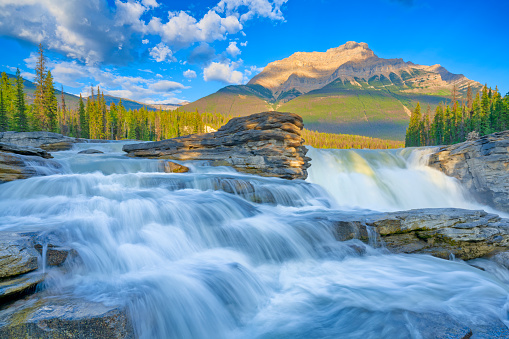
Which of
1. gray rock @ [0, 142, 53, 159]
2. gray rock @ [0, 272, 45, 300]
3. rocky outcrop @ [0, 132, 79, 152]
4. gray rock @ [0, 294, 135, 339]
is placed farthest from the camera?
rocky outcrop @ [0, 132, 79, 152]

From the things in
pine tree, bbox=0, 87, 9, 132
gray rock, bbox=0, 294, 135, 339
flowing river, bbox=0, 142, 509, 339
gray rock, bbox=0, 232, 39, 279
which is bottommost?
flowing river, bbox=0, 142, 509, 339

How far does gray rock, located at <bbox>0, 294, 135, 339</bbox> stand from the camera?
273 centimetres

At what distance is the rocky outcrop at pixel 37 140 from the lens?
23.4 m

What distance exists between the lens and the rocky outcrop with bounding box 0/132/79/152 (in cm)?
2342

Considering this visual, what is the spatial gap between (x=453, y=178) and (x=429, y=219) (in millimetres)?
17885

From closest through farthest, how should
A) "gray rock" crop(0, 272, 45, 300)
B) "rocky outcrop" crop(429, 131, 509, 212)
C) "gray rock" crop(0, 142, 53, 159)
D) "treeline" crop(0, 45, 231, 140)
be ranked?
"gray rock" crop(0, 272, 45, 300) → "gray rock" crop(0, 142, 53, 159) → "rocky outcrop" crop(429, 131, 509, 212) → "treeline" crop(0, 45, 231, 140)

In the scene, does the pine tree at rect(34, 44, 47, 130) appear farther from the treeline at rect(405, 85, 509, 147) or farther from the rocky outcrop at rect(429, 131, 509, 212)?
the treeline at rect(405, 85, 509, 147)

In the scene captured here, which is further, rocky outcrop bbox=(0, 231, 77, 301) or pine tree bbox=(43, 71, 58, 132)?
pine tree bbox=(43, 71, 58, 132)

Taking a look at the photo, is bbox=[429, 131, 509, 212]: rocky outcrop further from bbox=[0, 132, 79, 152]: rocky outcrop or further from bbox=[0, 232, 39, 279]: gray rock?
bbox=[0, 132, 79, 152]: rocky outcrop

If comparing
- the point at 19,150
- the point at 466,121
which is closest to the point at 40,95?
the point at 19,150

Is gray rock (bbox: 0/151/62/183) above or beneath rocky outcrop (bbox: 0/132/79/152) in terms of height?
beneath

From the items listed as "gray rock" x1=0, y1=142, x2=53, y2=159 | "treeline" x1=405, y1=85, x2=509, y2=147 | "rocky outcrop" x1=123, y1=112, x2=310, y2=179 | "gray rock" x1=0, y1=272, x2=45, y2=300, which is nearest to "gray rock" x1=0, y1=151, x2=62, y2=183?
"gray rock" x1=0, y1=142, x2=53, y2=159

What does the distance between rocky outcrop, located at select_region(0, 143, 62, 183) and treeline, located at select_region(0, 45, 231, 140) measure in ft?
124

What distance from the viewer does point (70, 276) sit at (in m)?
3.99
